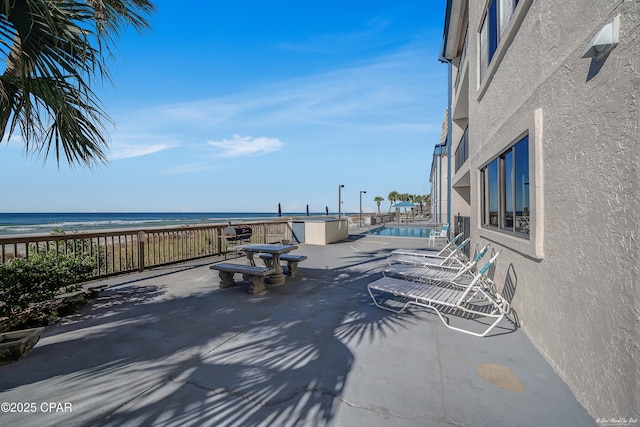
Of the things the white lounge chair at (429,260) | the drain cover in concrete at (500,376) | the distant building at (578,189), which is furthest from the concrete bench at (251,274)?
the distant building at (578,189)

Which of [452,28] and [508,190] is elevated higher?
[452,28]

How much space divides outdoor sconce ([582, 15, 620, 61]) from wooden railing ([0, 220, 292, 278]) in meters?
7.22

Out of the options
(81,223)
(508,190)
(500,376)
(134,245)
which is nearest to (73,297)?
(134,245)

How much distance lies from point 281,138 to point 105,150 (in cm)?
2087

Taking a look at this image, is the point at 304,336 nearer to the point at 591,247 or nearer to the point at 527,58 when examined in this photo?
the point at 591,247

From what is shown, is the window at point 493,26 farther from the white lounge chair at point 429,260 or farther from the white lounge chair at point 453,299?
the white lounge chair at point 429,260

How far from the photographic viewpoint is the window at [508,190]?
3.67 metres

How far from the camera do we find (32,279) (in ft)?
12.1

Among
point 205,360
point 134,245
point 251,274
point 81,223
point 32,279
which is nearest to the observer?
point 205,360

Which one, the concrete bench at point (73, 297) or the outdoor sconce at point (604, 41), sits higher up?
the outdoor sconce at point (604, 41)

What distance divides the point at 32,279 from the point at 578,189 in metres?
6.14

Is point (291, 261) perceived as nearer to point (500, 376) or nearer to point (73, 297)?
point (73, 297)

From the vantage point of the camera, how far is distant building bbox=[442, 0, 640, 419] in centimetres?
172

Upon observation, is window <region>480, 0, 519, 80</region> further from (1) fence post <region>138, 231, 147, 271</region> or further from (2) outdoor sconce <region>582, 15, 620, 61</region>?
(1) fence post <region>138, 231, 147, 271</region>
